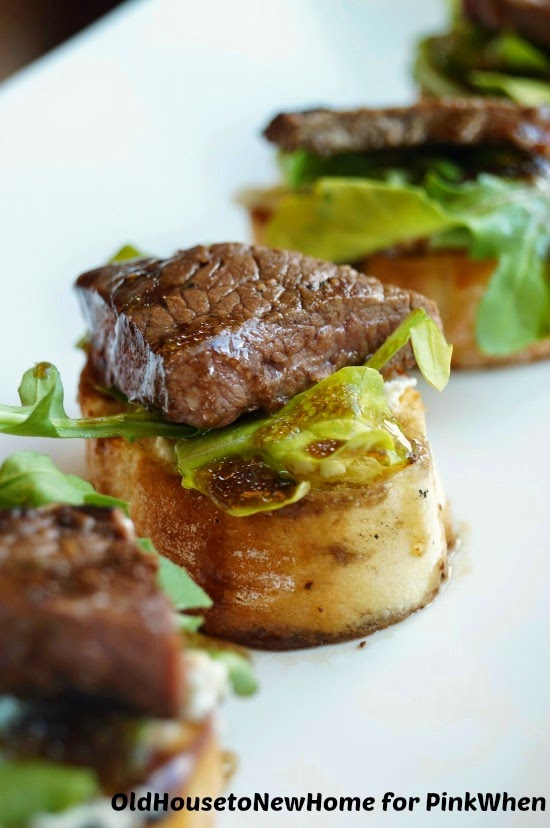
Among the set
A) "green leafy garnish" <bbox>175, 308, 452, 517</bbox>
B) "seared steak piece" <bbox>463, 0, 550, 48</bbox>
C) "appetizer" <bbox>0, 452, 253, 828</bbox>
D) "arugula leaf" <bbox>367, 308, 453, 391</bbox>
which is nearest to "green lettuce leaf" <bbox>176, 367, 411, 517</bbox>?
"green leafy garnish" <bbox>175, 308, 452, 517</bbox>

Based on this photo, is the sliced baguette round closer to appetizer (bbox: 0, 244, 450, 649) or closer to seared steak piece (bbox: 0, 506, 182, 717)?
appetizer (bbox: 0, 244, 450, 649)

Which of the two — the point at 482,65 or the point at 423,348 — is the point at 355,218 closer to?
the point at 423,348

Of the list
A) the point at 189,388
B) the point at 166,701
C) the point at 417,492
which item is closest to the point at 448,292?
the point at 417,492

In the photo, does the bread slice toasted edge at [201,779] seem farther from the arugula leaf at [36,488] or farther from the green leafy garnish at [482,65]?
the green leafy garnish at [482,65]

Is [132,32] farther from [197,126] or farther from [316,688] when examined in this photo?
[316,688]

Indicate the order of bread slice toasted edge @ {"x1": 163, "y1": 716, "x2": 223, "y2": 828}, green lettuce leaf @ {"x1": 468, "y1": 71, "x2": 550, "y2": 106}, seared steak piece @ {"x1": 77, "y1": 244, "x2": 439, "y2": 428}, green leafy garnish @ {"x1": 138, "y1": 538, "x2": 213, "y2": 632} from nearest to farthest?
1. bread slice toasted edge @ {"x1": 163, "y1": 716, "x2": 223, "y2": 828}
2. green leafy garnish @ {"x1": 138, "y1": 538, "x2": 213, "y2": 632}
3. seared steak piece @ {"x1": 77, "y1": 244, "x2": 439, "y2": 428}
4. green lettuce leaf @ {"x1": 468, "y1": 71, "x2": 550, "y2": 106}

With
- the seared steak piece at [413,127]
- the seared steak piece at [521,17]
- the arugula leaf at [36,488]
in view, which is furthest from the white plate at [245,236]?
the seared steak piece at [521,17]
